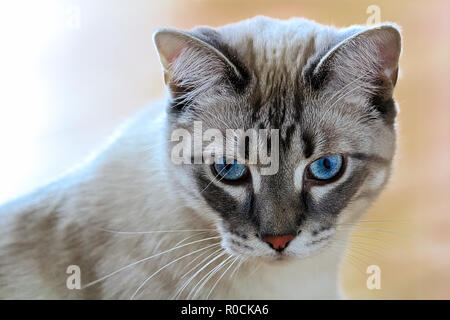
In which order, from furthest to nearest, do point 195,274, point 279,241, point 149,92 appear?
point 149,92 → point 195,274 → point 279,241

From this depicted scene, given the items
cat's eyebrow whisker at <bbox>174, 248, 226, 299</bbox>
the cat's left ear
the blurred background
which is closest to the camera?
the cat's left ear

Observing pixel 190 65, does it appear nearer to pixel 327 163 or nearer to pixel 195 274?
pixel 327 163

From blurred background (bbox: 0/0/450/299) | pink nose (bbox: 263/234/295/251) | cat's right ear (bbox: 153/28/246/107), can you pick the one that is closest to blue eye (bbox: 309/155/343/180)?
pink nose (bbox: 263/234/295/251)

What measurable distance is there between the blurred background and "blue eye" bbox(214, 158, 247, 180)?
0.61 meters

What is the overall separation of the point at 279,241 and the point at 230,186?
0.19 metres

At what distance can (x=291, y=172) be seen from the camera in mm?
1312

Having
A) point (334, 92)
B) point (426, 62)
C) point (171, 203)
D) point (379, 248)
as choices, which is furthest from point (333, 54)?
point (426, 62)

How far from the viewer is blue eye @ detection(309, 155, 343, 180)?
1.33 m

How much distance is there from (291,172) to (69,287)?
708 millimetres

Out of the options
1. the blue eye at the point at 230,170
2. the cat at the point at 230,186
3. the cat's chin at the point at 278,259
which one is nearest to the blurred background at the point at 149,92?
the cat at the point at 230,186

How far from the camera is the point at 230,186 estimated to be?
1379 mm

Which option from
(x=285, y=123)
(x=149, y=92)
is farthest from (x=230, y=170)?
(x=149, y=92)

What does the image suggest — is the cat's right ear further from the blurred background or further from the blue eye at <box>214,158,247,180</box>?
the blurred background

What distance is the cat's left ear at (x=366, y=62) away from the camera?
128 cm
